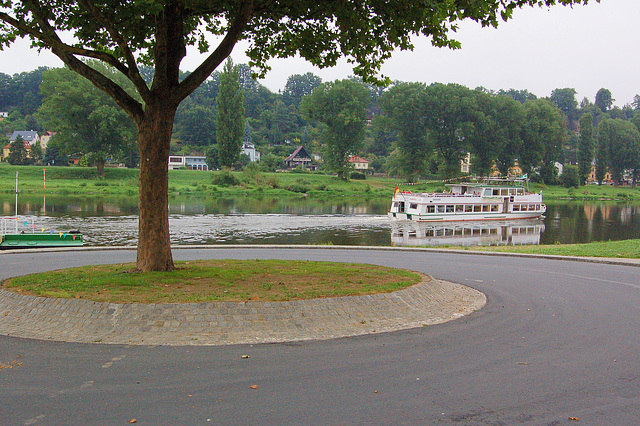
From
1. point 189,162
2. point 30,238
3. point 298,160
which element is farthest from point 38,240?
point 298,160

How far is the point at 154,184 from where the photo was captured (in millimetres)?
13766

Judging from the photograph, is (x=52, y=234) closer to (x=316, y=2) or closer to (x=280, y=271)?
(x=280, y=271)

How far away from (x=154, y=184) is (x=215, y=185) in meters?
83.5

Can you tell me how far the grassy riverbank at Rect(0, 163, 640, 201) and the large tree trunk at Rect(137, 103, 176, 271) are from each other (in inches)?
2702

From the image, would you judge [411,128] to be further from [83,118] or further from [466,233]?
[466,233]

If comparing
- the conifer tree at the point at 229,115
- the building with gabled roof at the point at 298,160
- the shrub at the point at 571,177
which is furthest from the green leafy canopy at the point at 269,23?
the building with gabled roof at the point at 298,160

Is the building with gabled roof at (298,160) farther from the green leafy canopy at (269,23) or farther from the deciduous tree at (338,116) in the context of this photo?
the green leafy canopy at (269,23)

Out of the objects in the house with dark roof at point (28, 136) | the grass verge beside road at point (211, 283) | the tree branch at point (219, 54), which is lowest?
the grass verge beside road at point (211, 283)

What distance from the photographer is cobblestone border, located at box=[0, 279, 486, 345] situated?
10352 mm

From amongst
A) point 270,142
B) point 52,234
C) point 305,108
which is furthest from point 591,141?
point 52,234

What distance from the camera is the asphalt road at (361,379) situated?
7152 mm

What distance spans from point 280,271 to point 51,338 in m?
6.62

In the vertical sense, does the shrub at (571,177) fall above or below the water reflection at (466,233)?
above

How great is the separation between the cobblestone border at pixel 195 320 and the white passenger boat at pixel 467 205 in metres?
48.5
